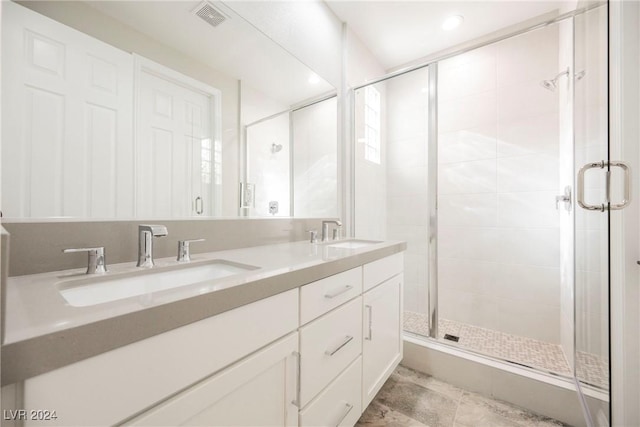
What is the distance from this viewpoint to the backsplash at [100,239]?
26.9 inches

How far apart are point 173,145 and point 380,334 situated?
1.24 meters

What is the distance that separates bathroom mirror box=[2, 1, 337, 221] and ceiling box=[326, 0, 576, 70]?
1.00 metres

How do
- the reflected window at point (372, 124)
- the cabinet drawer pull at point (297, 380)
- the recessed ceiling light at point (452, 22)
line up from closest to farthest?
the cabinet drawer pull at point (297, 380)
the recessed ceiling light at point (452, 22)
the reflected window at point (372, 124)

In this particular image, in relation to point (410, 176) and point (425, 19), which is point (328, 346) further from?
point (425, 19)

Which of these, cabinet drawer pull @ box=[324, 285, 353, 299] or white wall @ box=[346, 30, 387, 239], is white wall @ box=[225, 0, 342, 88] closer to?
white wall @ box=[346, 30, 387, 239]

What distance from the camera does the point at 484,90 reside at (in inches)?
86.0

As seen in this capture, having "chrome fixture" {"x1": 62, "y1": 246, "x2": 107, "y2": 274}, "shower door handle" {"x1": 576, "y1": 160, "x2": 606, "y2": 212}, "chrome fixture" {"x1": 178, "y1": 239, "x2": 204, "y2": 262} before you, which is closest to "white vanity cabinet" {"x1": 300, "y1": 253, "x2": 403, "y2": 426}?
"chrome fixture" {"x1": 178, "y1": 239, "x2": 204, "y2": 262}

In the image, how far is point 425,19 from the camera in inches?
79.4

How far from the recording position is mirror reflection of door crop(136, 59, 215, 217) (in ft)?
3.06

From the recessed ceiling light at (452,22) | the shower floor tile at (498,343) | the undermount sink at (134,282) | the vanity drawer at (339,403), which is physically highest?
the recessed ceiling light at (452,22)

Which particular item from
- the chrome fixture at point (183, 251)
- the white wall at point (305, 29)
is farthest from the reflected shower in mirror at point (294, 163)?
the chrome fixture at point (183, 251)

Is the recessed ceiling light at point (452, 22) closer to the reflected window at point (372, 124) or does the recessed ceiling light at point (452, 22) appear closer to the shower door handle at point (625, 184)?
the reflected window at point (372, 124)

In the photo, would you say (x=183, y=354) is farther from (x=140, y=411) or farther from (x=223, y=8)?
(x=223, y=8)

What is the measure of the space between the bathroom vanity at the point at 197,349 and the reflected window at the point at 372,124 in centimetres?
152
